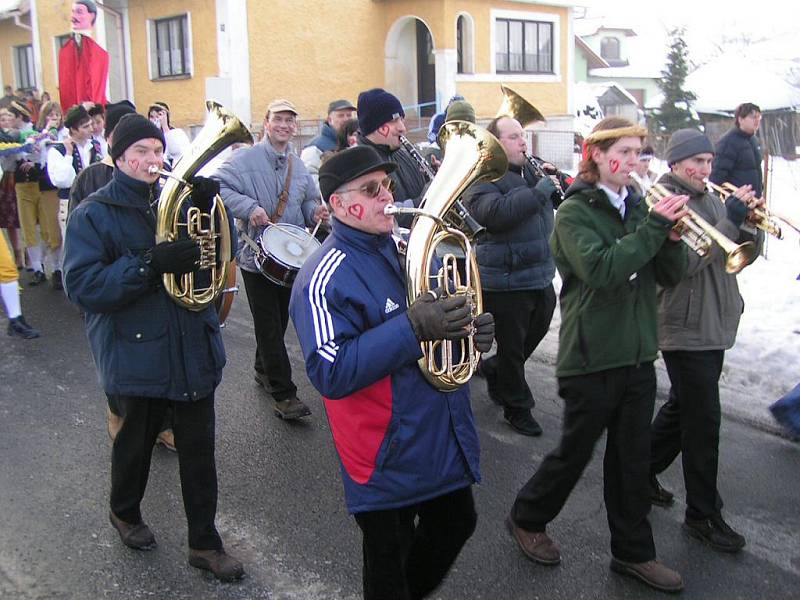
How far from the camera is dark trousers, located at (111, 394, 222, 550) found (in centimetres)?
391

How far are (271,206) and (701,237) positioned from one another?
312cm

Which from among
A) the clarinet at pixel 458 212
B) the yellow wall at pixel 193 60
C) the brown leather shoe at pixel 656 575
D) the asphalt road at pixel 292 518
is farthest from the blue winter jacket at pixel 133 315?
the yellow wall at pixel 193 60

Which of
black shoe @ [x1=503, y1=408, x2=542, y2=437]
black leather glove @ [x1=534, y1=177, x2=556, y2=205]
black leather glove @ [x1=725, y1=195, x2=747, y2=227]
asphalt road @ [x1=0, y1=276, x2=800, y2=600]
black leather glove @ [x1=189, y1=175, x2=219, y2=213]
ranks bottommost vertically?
asphalt road @ [x1=0, y1=276, x2=800, y2=600]

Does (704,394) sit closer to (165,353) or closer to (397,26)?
(165,353)

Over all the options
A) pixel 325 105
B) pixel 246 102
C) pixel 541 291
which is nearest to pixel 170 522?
pixel 541 291

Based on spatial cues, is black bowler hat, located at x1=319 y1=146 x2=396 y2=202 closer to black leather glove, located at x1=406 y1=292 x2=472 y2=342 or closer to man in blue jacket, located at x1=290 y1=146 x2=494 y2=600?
man in blue jacket, located at x1=290 y1=146 x2=494 y2=600

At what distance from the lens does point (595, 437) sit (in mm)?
3797

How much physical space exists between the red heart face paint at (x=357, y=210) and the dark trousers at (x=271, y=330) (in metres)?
2.99

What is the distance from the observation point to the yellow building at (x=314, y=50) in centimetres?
2150

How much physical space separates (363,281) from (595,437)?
1.49 metres

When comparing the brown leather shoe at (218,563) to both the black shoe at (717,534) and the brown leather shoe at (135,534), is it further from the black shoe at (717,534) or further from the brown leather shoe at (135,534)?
the black shoe at (717,534)

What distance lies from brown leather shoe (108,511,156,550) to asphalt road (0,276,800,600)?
0.04 meters

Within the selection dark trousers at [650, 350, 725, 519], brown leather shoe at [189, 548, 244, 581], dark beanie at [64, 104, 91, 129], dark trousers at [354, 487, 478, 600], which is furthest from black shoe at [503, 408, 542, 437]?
dark beanie at [64, 104, 91, 129]

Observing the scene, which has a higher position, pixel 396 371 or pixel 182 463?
pixel 396 371
